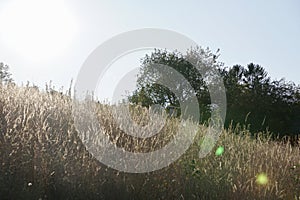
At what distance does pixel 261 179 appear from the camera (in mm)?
5047

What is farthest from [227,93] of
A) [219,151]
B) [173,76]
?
[219,151]

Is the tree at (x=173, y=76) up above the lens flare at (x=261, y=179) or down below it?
above

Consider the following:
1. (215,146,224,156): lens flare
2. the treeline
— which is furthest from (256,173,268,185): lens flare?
the treeline

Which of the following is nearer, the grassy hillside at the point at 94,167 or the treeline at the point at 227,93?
the grassy hillside at the point at 94,167

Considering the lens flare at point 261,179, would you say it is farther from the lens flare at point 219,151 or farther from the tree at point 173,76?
the tree at point 173,76

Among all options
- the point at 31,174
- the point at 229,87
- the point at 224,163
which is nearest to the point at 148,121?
the point at 224,163

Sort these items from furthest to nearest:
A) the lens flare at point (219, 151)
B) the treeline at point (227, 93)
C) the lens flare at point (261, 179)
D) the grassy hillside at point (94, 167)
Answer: the treeline at point (227, 93)
the lens flare at point (219, 151)
the lens flare at point (261, 179)
the grassy hillside at point (94, 167)

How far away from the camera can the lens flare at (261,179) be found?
4.93 metres

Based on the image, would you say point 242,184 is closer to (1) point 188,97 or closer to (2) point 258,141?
(2) point 258,141

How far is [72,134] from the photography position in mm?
4418

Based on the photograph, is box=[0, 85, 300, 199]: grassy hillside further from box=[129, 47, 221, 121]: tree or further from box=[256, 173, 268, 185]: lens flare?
box=[129, 47, 221, 121]: tree

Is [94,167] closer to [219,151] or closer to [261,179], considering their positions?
[219,151]

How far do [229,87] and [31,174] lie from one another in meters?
29.1

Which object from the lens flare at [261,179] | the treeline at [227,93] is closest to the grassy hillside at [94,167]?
the lens flare at [261,179]
